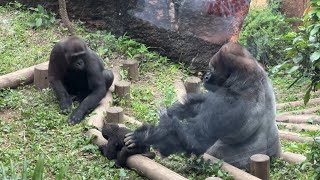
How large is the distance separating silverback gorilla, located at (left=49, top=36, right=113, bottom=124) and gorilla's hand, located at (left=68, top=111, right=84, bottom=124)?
0.35m

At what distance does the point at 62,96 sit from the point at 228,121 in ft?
8.28

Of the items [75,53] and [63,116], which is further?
[75,53]

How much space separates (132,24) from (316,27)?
19.3 ft

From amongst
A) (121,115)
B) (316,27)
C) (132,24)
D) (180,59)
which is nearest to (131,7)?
(132,24)

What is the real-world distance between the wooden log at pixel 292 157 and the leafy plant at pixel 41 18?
4940mm

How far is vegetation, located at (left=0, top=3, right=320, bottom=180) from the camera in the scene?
19.4 feet

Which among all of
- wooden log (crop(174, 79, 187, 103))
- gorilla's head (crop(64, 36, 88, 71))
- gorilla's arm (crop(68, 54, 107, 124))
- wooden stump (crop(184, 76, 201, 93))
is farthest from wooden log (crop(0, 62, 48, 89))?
wooden stump (crop(184, 76, 201, 93))

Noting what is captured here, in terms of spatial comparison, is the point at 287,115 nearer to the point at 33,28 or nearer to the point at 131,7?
the point at 131,7

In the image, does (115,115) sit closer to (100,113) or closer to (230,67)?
(100,113)

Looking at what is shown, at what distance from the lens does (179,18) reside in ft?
33.7

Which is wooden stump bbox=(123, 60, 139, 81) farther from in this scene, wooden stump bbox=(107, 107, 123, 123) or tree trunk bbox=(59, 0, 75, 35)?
wooden stump bbox=(107, 107, 123, 123)

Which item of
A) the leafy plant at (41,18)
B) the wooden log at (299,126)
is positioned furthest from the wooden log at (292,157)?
the leafy plant at (41,18)

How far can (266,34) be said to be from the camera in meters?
13.9

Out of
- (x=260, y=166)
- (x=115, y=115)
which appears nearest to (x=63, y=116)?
(x=115, y=115)
